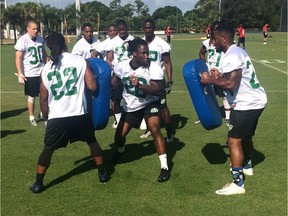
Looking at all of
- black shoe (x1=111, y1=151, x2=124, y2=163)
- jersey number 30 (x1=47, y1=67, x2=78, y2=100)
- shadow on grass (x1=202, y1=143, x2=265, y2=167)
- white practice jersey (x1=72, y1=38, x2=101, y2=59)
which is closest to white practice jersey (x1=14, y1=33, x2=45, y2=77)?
white practice jersey (x1=72, y1=38, x2=101, y2=59)

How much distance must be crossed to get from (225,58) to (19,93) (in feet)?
31.4

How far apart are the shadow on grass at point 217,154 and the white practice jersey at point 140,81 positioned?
1488 mm

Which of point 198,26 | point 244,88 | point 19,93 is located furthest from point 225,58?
point 198,26

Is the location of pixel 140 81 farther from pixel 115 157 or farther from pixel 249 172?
pixel 249 172

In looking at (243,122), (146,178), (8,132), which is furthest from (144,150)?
(8,132)

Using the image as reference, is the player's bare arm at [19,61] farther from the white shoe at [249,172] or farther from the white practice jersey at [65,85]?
the white shoe at [249,172]

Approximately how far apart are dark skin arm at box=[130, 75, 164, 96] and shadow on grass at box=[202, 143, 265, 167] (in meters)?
1.62

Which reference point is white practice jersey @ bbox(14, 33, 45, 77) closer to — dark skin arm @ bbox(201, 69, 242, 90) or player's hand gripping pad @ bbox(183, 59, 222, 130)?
player's hand gripping pad @ bbox(183, 59, 222, 130)

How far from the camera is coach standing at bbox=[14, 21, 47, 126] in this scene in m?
7.93

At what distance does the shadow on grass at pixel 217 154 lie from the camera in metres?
6.01

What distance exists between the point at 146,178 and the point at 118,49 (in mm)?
3226

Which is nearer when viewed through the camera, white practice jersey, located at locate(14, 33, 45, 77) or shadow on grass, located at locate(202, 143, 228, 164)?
shadow on grass, located at locate(202, 143, 228, 164)

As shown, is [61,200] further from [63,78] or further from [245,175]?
[245,175]

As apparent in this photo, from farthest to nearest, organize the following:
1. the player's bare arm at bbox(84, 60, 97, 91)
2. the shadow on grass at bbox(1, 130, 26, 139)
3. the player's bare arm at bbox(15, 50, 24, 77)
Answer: the player's bare arm at bbox(15, 50, 24, 77)
the shadow on grass at bbox(1, 130, 26, 139)
the player's bare arm at bbox(84, 60, 97, 91)
